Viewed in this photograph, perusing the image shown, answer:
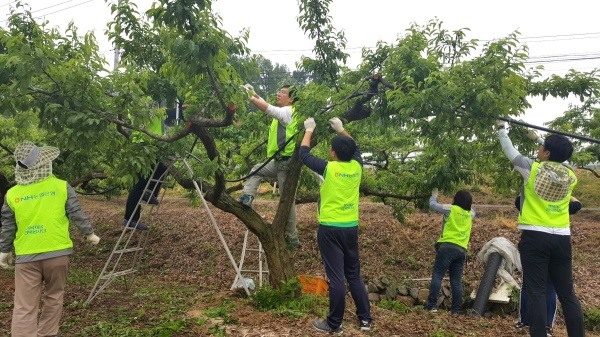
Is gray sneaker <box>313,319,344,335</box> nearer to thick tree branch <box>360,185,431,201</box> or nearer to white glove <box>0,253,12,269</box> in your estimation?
white glove <box>0,253,12,269</box>

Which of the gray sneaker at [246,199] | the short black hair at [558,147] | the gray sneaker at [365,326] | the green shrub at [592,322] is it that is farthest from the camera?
the green shrub at [592,322]

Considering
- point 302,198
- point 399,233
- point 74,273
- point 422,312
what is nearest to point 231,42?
point 422,312

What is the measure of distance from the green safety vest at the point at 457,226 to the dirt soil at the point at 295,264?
0.91 metres

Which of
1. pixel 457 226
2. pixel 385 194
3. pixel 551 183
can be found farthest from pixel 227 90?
pixel 385 194

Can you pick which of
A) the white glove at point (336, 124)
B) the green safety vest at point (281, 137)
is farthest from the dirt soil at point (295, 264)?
the white glove at point (336, 124)

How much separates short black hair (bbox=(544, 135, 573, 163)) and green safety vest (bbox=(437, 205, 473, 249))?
7.51 feet

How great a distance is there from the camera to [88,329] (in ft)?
18.2

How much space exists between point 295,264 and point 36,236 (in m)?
6.23

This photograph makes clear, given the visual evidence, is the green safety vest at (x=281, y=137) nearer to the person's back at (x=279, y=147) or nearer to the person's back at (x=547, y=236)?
the person's back at (x=279, y=147)

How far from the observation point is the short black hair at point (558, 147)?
477cm

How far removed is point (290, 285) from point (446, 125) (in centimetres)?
233

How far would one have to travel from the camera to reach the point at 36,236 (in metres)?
4.65

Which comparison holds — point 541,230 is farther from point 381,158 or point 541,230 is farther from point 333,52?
point 381,158

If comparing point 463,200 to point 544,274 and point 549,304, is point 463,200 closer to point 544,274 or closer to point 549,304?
point 549,304
